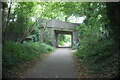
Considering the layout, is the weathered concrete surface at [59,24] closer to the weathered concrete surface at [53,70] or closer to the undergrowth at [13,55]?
the undergrowth at [13,55]

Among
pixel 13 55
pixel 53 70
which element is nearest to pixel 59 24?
pixel 13 55

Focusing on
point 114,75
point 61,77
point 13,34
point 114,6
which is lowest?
point 61,77

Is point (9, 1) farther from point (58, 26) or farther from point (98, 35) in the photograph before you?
point (58, 26)

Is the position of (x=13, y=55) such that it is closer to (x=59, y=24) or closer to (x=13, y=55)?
(x=13, y=55)

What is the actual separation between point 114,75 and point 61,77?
212 cm

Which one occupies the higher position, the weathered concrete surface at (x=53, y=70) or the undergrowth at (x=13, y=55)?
the undergrowth at (x=13, y=55)

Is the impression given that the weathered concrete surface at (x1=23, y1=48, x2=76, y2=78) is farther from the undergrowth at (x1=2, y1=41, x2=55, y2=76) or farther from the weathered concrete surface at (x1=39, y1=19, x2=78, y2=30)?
the weathered concrete surface at (x1=39, y1=19, x2=78, y2=30)

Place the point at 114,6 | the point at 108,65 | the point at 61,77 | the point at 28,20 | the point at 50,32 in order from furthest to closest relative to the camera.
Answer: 1. the point at 50,32
2. the point at 28,20
3. the point at 108,65
4. the point at 61,77
5. the point at 114,6

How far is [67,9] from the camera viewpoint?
11.5 m

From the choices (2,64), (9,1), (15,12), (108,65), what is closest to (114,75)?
(108,65)

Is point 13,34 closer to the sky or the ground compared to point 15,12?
closer to the ground

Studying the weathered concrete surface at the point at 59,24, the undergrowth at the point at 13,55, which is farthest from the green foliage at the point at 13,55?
the weathered concrete surface at the point at 59,24

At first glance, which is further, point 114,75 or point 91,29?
point 91,29

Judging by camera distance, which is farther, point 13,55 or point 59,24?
point 59,24
